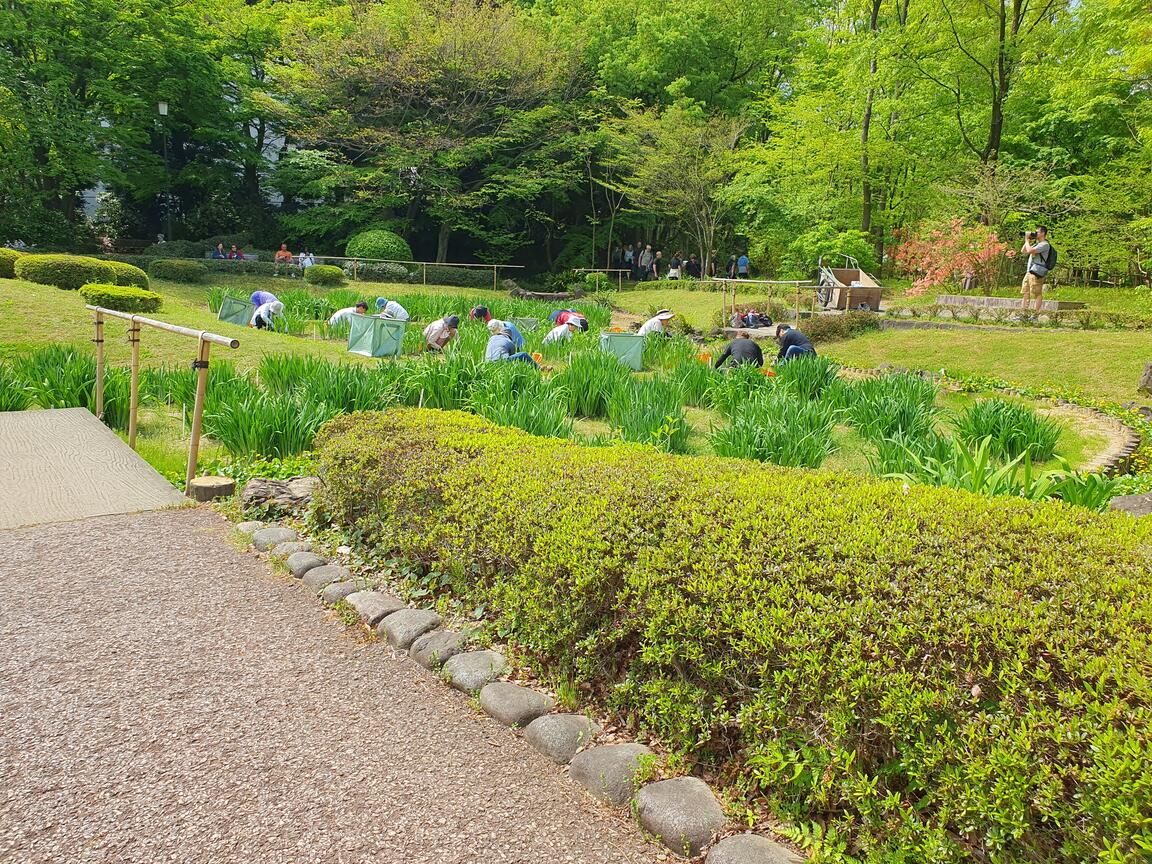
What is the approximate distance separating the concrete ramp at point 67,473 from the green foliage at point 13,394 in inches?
7.8

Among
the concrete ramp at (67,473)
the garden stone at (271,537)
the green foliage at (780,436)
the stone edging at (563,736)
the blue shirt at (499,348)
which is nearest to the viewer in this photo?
the stone edging at (563,736)

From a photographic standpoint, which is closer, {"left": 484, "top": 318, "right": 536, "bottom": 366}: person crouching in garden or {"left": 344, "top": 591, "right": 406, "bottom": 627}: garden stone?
{"left": 344, "top": 591, "right": 406, "bottom": 627}: garden stone

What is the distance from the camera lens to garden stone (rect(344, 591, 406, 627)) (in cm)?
300

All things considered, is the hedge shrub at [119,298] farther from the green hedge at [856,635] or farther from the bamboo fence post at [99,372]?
the green hedge at [856,635]

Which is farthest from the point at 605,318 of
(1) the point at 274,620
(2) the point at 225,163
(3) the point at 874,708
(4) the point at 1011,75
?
(2) the point at 225,163

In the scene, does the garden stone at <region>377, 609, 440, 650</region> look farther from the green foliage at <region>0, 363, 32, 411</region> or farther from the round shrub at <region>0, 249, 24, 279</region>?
the round shrub at <region>0, 249, 24, 279</region>

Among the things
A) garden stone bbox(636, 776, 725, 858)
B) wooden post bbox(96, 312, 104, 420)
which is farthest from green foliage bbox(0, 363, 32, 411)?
garden stone bbox(636, 776, 725, 858)

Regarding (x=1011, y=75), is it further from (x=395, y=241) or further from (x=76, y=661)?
(x=76, y=661)

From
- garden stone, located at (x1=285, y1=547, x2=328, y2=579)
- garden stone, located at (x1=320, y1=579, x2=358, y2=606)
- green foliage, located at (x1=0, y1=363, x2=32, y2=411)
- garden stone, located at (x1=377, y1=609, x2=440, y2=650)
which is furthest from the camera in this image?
green foliage, located at (x1=0, y1=363, x2=32, y2=411)

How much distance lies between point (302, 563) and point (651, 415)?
268 centimetres

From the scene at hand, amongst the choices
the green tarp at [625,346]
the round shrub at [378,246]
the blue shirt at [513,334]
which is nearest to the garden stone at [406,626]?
the blue shirt at [513,334]

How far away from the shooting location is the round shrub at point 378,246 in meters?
22.6

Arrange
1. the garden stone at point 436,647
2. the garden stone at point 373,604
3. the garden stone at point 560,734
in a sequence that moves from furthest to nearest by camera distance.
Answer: the garden stone at point 373,604, the garden stone at point 436,647, the garden stone at point 560,734

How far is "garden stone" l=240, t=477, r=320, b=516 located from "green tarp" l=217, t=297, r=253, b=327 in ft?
28.4
